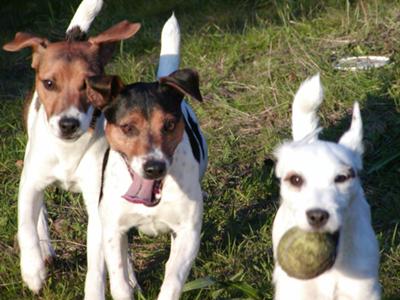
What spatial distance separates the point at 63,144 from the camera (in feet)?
21.6

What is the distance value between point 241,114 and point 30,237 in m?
2.66

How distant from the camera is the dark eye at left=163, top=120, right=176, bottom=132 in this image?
602cm

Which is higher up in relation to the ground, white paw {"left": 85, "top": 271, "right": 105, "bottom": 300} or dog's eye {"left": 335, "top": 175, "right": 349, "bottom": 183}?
dog's eye {"left": 335, "top": 175, "right": 349, "bottom": 183}

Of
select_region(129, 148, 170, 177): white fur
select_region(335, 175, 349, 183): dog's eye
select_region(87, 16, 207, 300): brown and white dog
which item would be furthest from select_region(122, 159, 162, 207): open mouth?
select_region(335, 175, 349, 183): dog's eye

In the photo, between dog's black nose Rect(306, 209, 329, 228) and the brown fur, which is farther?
the brown fur

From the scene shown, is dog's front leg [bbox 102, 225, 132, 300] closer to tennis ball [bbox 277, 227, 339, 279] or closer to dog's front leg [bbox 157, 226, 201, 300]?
dog's front leg [bbox 157, 226, 201, 300]

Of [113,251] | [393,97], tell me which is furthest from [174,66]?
[393,97]

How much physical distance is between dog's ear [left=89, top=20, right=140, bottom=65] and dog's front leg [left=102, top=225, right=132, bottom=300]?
126 centimetres

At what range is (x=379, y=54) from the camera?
9.20m

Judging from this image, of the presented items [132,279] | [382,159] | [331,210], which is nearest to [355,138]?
[331,210]

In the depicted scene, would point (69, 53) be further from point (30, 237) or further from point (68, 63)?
point (30, 237)

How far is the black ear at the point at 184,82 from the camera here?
610 centimetres

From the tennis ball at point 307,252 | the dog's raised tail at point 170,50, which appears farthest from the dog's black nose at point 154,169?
the dog's raised tail at point 170,50

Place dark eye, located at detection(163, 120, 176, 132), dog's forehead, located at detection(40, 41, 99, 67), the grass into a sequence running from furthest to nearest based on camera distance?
the grass, dog's forehead, located at detection(40, 41, 99, 67), dark eye, located at detection(163, 120, 176, 132)
